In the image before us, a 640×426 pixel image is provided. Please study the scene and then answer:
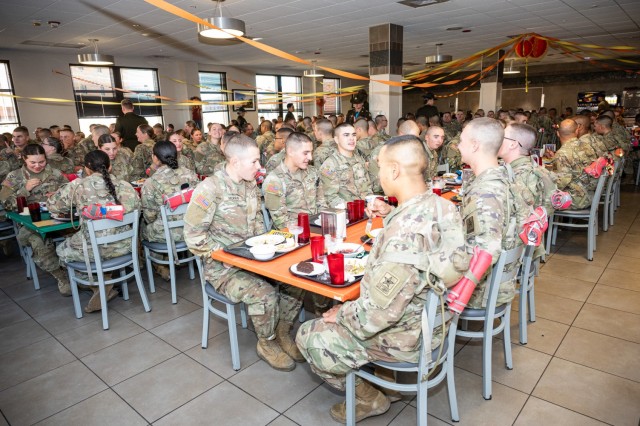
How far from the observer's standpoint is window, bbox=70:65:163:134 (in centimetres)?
1190

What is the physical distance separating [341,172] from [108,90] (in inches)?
453

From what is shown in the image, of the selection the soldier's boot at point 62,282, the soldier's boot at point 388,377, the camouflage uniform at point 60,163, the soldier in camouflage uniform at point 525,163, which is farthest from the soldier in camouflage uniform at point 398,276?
the camouflage uniform at point 60,163

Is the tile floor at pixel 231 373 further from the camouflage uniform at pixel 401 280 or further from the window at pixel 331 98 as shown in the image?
the window at pixel 331 98

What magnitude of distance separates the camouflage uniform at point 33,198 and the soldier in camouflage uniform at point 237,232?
7.41 feet

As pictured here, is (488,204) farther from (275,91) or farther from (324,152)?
(275,91)

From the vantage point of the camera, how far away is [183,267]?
4465mm

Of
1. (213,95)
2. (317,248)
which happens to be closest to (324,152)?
(317,248)

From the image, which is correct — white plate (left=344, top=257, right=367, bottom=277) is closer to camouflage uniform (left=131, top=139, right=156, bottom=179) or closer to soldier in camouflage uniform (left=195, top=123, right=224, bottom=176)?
soldier in camouflage uniform (left=195, top=123, right=224, bottom=176)

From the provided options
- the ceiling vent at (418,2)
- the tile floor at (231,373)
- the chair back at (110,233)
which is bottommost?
the tile floor at (231,373)

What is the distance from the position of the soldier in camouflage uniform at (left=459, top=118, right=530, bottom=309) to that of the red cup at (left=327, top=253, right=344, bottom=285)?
27.3 inches

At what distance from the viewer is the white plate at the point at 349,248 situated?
2275 millimetres

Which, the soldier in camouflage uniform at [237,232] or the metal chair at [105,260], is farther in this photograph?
the metal chair at [105,260]

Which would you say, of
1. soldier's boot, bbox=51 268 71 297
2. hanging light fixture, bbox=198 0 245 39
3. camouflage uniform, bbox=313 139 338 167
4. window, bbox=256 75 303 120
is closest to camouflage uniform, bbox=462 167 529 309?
camouflage uniform, bbox=313 139 338 167

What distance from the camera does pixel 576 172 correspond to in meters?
4.55
